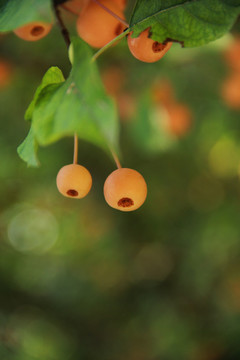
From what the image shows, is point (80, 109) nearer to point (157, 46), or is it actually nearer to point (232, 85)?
point (157, 46)

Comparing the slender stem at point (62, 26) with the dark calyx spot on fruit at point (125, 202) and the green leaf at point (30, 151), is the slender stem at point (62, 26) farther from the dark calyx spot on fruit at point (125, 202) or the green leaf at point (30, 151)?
the dark calyx spot on fruit at point (125, 202)

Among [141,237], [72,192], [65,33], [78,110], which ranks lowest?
[78,110]

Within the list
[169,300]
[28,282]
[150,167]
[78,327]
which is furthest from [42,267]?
[150,167]

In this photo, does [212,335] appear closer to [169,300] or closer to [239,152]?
[169,300]

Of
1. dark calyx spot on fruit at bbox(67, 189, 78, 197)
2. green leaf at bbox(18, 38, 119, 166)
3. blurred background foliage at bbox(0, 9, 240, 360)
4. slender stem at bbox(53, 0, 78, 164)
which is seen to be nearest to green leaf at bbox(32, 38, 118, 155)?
green leaf at bbox(18, 38, 119, 166)

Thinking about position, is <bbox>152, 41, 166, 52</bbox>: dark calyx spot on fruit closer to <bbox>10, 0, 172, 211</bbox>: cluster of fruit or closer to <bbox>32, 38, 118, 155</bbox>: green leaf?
<bbox>10, 0, 172, 211</bbox>: cluster of fruit

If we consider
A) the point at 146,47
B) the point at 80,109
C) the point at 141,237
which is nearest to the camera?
the point at 80,109

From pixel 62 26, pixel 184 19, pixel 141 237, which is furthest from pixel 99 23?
pixel 141 237
